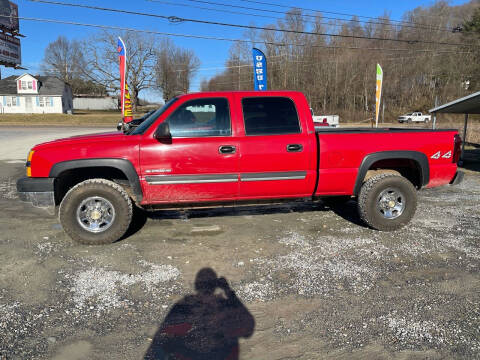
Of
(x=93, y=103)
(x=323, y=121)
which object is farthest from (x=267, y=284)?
(x=93, y=103)

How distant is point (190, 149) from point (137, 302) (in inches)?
74.7

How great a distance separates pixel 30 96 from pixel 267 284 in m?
55.9

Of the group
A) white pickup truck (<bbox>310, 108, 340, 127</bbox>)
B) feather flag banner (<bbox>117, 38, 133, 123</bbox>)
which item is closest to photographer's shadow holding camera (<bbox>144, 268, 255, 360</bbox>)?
white pickup truck (<bbox>310, 108, 340, 127</bbox>)

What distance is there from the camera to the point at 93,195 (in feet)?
13.9

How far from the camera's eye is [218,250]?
422 cm

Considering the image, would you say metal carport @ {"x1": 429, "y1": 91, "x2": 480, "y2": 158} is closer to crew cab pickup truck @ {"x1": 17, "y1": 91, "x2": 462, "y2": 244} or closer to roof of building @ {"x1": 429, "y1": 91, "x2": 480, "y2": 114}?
roof of building @ {"x1": 429, "y1": 91, "x2": 480, "y2": 114}

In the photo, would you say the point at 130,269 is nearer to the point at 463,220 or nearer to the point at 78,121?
the point at 463,220

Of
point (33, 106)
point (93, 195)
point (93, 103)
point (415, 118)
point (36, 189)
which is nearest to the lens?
point (36, 189)

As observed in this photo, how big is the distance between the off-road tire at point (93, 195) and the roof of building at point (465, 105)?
10.1 m

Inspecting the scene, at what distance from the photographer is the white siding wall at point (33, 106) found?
158 feet

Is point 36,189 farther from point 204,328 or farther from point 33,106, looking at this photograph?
point 33,106

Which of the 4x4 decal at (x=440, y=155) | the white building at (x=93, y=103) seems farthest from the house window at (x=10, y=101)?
the 4x4 decal at (x=440, y=155)

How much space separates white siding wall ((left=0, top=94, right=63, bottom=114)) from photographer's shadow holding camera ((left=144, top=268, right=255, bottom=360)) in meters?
54.1

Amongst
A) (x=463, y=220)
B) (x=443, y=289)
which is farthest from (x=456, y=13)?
(x=443, y=289)
